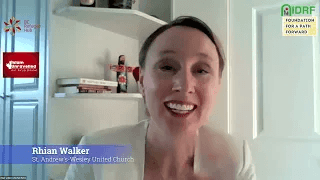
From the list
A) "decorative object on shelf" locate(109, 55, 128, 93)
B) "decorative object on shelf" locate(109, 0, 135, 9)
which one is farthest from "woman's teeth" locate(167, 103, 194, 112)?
"decorative object on shelf" locate(109, 0, 135, 9)

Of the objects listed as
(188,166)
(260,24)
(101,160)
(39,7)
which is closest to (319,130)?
(260,24)

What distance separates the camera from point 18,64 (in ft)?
2.30

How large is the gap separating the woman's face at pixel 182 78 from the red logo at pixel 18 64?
1.06 feet

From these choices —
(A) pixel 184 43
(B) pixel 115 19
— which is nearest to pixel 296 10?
(A) pixel 184 43

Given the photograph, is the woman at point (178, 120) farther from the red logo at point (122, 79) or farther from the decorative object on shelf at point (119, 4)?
the decorative object on shelf at point (119, 4)

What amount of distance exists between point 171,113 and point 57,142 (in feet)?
1.43

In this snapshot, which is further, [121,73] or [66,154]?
[121,73]

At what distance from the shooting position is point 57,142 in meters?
0.82

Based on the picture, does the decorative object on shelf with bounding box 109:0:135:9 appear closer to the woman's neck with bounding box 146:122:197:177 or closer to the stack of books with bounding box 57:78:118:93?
the stack of books with bounding box 57:78:118:93

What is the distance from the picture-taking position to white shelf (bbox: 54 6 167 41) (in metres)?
0.88

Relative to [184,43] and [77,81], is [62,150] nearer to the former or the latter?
[77,81]

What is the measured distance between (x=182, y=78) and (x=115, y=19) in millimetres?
488

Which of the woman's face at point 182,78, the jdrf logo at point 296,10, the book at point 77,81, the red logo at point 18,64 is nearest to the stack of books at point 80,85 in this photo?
the book at point 77,81

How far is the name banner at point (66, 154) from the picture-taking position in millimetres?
605
